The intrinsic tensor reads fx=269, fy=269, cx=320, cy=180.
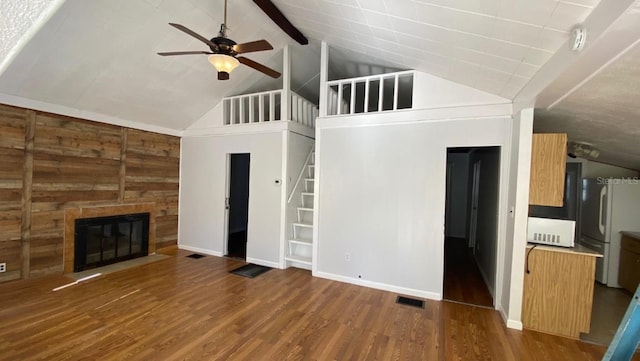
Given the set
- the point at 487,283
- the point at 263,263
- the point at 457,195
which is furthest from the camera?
the point at 457,195

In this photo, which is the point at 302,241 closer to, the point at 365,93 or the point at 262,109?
the point at 262,109

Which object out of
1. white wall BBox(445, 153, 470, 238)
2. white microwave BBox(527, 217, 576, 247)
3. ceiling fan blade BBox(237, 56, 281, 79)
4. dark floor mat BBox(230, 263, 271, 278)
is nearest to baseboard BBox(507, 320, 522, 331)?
white microwave BBox(527, 217, 576, 247)

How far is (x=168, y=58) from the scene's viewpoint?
376 centimetres

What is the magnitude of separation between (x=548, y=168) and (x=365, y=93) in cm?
245

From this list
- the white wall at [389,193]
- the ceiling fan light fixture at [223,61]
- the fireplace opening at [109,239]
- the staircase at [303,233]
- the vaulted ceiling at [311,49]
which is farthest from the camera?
the staircase at [303,233]

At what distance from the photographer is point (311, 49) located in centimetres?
500

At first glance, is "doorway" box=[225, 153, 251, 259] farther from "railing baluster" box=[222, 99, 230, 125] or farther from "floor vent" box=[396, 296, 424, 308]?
"floor vent" box=[396, 296, 424, 308]

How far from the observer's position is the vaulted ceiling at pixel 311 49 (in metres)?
1.95

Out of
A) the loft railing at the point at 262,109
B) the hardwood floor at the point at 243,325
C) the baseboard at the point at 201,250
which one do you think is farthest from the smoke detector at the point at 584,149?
the baseboard at the point at 201,250

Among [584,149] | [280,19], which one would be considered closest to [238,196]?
[280,19]

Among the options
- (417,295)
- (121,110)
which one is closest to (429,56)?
(417,295)

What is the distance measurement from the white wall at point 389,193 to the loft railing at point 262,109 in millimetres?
929

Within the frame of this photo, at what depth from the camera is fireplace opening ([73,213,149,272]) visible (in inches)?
162

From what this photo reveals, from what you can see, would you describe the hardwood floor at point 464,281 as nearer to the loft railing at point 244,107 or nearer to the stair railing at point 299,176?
the stair railing at point 299,176
